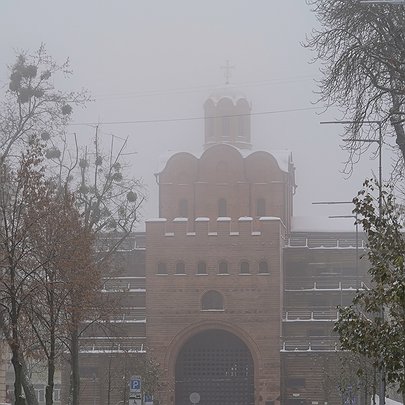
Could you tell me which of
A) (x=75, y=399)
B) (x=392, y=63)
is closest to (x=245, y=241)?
(x=75, y=399)

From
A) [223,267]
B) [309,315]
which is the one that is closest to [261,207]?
[223,267]

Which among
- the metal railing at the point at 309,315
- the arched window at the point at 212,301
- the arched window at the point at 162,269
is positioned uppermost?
the arched window at the point at 162,269

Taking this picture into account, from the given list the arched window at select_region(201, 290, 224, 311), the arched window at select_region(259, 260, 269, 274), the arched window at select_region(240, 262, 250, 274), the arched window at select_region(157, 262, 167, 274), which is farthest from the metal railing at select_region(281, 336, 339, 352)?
the arched window at select_region(157, 262, 167, 274)

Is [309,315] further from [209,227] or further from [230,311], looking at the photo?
[209,227]

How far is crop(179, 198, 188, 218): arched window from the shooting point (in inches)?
3248

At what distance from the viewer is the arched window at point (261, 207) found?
82125mm

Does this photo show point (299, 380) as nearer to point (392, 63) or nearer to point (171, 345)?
point (171, 345)

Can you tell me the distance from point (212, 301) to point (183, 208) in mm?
9811

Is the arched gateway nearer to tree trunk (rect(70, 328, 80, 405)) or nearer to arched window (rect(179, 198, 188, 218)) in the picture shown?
arched window (rect(179, 198, 188, 218))

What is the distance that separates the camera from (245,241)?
3004 inches

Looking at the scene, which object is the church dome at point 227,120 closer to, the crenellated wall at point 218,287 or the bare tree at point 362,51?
the crenellated wall at point 218,287

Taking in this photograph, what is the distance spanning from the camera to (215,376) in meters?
73.8

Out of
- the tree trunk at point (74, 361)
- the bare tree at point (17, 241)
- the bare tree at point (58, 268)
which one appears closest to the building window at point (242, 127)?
the tree trunk at point (74, 361)

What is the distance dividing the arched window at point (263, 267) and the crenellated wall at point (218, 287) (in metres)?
0.11
